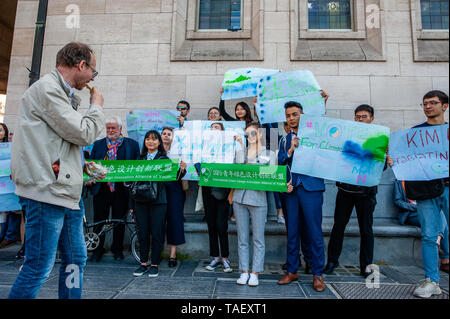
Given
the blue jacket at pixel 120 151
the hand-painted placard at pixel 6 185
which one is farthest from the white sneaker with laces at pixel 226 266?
the hand-painted placard at pixel 6 185

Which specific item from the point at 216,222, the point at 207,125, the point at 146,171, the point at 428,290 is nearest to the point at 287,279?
the point at 216,222

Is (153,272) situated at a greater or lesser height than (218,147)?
lesser

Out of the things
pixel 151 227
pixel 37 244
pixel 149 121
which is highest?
pixel 149 121

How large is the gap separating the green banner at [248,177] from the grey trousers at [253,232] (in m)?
0.29

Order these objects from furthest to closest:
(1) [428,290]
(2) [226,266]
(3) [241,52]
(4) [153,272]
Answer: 1. (3) [241,52]
2. (2) [226,266]
3. (4) [153,272]
4. (1) [428,290]

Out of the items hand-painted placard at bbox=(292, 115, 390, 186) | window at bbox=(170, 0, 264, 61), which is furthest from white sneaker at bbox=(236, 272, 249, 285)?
window at bbox=(170, 0, 264, 61)

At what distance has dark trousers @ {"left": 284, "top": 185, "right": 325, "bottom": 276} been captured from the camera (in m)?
3.44

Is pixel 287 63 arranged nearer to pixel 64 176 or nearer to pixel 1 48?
pixel 64 176

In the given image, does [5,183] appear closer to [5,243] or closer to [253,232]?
[5,243]

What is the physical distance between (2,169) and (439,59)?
8360 mm

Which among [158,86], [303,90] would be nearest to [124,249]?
[158,86]

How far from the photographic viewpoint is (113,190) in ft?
14.9

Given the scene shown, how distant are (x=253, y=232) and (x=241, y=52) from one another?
4035mm

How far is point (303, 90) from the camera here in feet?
15.0
